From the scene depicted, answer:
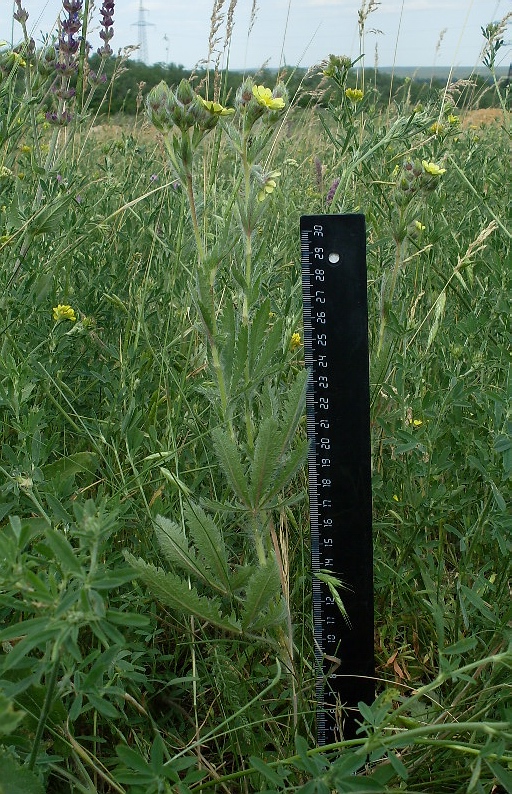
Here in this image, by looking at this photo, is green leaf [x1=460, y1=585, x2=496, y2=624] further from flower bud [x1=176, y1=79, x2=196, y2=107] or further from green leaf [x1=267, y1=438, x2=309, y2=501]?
flower bud [x1=176, y1=79, x2=196, y2=107]

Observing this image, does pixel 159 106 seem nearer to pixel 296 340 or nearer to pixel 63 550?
pixel 296 340

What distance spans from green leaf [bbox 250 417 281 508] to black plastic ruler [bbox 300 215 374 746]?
0.51 ft

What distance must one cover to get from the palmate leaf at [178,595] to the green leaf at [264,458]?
195 millimetres

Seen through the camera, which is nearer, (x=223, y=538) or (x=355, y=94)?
(x=223, y=538)

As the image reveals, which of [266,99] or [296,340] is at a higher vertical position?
[266,99]

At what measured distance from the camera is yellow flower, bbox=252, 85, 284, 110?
4.52 feet

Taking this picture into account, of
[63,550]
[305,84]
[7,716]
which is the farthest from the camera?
[305,84]

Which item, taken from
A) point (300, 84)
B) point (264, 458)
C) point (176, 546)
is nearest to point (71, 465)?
point (176, 546)

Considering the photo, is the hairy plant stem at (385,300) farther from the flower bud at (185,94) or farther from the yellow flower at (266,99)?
the flower bud at (185,94)

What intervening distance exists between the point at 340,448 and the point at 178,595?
0.44 metres

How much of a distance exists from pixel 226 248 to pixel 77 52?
153 centimetres

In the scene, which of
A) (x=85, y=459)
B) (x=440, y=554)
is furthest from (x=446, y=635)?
(x=85, y=459)

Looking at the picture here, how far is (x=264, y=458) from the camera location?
1.34 meters

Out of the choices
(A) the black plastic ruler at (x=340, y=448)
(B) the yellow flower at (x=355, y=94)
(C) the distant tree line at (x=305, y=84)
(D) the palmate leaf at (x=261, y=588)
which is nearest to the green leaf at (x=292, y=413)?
(A) the black plastic ruler at (x=340, y=448)
